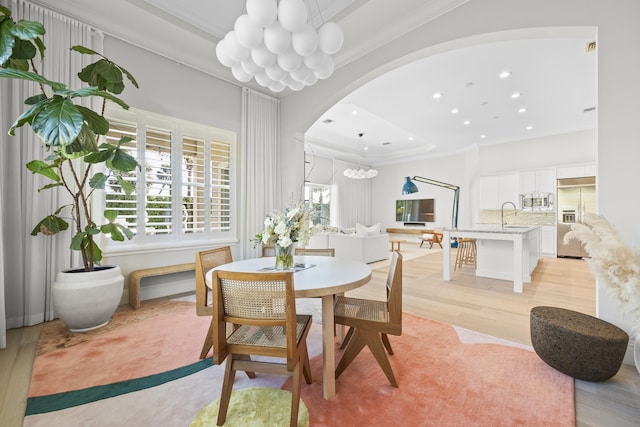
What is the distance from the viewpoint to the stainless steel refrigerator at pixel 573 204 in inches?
254

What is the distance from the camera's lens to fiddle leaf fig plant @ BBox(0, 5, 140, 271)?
1.79 m

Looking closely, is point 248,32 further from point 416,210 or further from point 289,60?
point 416,210

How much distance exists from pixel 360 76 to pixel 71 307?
160 inches

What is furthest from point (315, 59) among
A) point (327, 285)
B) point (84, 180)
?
point (84, 180)

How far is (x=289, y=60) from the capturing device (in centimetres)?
202

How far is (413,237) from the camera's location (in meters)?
10.4

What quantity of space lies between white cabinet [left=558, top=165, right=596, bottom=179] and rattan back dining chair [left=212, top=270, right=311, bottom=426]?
8.59 meters

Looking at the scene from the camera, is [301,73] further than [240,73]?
No

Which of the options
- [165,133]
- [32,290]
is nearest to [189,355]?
[32,290]

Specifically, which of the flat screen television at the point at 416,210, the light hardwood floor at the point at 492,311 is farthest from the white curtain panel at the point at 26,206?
the flat screen television at the point at 416,210

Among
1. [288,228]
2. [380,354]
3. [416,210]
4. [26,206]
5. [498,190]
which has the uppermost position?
[498,190]

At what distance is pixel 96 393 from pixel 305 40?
2.74 m

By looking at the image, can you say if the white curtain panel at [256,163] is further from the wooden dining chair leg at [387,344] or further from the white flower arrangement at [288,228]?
the wooden dining chair leg at [387,344]

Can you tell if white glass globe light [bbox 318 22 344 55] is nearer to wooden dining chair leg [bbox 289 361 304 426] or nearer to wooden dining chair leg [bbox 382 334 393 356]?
wooden dining chair leg [bbox 289 361 304 426]
